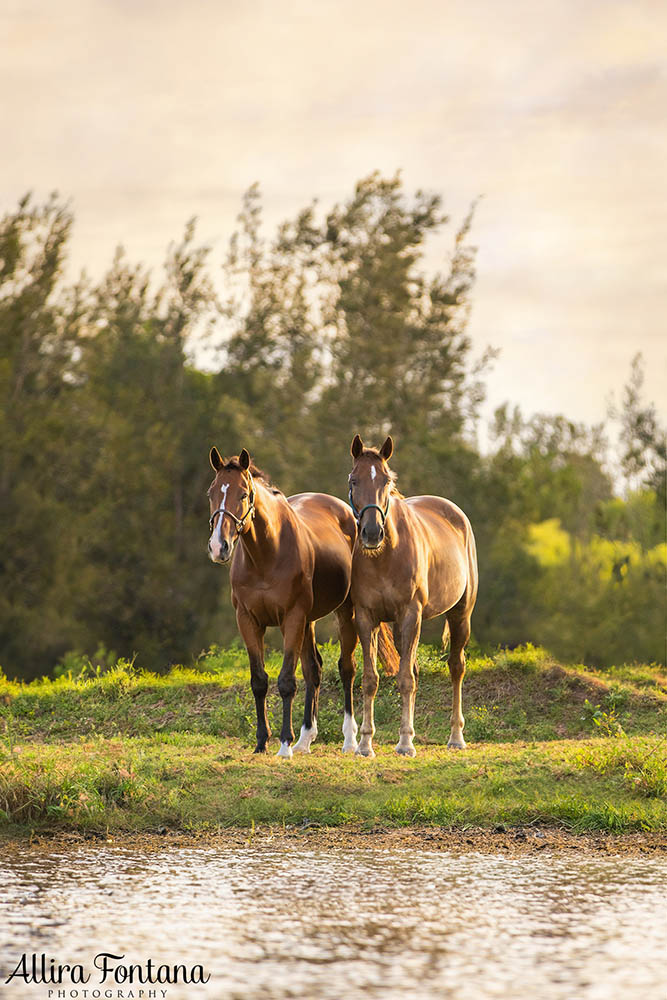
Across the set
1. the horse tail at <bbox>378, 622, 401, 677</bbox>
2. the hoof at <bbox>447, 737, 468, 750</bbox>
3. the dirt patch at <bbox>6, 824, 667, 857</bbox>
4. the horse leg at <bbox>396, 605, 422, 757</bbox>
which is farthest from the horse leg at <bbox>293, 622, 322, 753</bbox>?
the dirt patch at <bbox>6, 824, 667, 857</bbox>

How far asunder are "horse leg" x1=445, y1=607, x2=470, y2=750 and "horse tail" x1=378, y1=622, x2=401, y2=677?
21.9 inches

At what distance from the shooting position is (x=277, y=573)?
9.21m

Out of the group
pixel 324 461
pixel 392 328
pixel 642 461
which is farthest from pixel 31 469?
pixel 642 461

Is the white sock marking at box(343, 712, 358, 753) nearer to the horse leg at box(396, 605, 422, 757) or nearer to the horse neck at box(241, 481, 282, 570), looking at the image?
the horse leg at box(396, 605, 422, 757)

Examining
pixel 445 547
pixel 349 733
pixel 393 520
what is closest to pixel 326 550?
pixel 393 520

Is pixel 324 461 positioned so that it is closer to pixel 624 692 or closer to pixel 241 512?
pixel 624 692

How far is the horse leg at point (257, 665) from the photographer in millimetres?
9336

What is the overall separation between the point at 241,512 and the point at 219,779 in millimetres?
2051

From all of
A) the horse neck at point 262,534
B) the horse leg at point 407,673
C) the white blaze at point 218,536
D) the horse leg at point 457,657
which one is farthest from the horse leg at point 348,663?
the white blaze at point 218,536

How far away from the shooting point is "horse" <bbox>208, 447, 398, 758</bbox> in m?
8.71

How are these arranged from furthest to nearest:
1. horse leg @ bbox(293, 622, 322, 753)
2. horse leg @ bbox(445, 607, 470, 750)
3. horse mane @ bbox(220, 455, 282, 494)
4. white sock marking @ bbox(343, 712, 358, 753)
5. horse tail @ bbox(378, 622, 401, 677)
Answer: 1. horse tail @ bbox(378, 622, 401, 677)
2. horse leg @ bbox(445, 607, 470, 750)
3. white sock marking @ bbox(343, 712, 358, 753)
4. horse leg @ bbox(293, 622, 322, 753)
5. horse mane @ bbox(220, 455, 282, 494)

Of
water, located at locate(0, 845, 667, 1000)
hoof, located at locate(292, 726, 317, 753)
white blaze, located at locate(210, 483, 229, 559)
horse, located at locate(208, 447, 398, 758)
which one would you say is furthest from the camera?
hoof, located at locate(292, 726, 317, 753)

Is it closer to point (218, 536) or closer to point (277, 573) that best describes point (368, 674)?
point (277, 573)

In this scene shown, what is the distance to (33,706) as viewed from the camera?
490 inches
